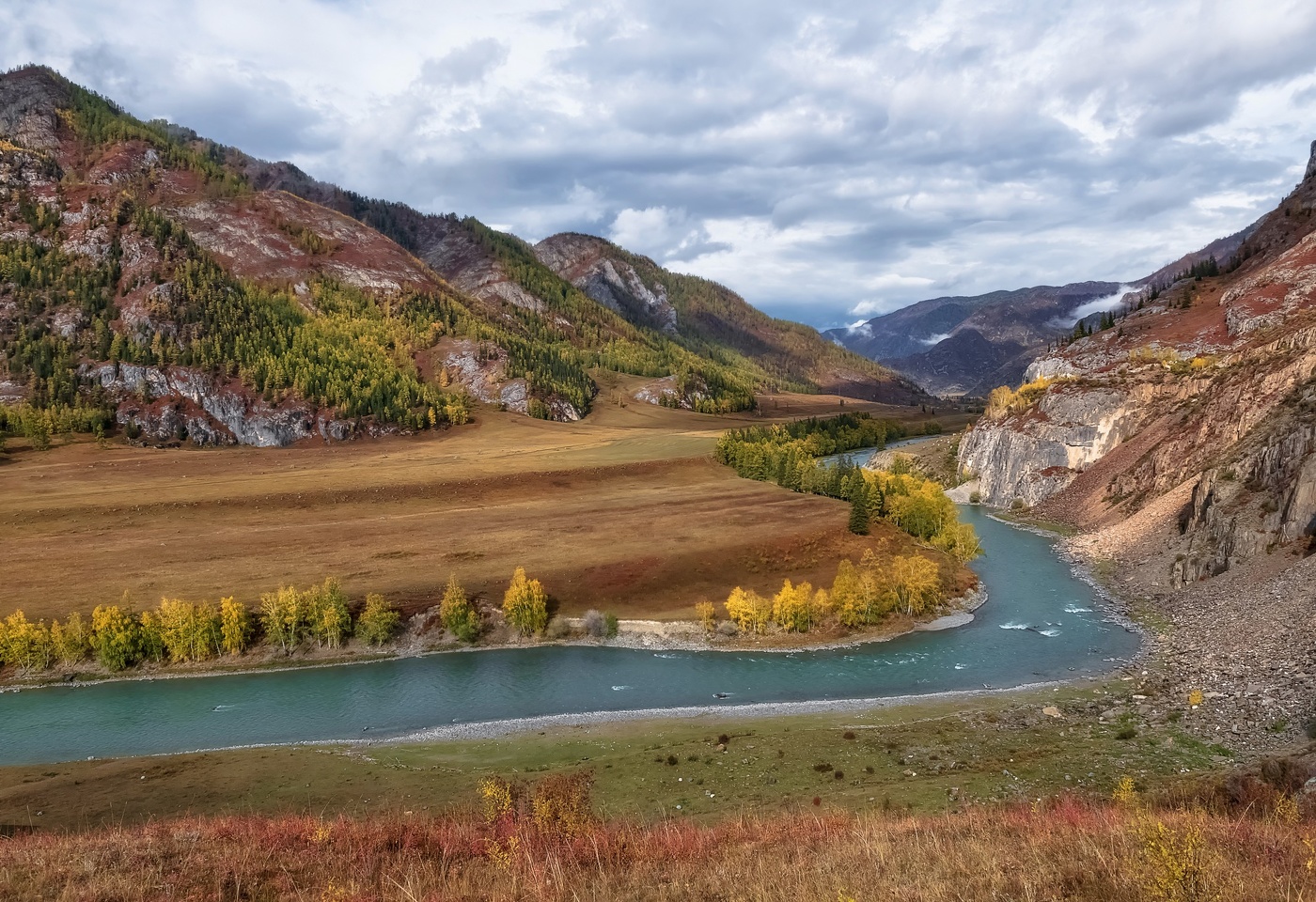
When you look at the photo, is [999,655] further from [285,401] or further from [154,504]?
[285,401]

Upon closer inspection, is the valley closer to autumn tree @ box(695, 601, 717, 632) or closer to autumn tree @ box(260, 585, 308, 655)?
autumn tree @ box(260, 585, 308, 655)

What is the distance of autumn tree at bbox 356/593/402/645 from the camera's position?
72.6 m

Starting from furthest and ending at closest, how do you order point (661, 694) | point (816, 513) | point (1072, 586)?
point (816, 513)
point (1072, 586)
point (661, 694)

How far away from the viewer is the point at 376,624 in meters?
72.6

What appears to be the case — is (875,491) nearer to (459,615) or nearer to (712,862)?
(459,615)

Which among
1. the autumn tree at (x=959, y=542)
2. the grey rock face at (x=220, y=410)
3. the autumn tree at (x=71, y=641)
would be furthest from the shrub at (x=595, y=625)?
the grey rock face at (x=220, y=410)

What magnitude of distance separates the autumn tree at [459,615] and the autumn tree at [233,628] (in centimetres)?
1939

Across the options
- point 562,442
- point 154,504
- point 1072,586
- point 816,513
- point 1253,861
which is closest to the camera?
point 1253,861

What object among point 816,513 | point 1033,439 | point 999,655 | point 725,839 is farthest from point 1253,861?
point 1033,439

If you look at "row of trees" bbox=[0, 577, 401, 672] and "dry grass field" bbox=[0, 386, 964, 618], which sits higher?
→ "dry grass field" bbox=[0, 386, 964, 618]

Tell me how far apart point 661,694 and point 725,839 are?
4491 centimetres

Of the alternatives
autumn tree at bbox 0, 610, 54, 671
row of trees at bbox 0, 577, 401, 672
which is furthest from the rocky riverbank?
autumn tree at bbox 0, 610, 54, 671

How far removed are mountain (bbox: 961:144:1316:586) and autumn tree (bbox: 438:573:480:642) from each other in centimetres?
7268

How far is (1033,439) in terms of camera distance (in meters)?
130
